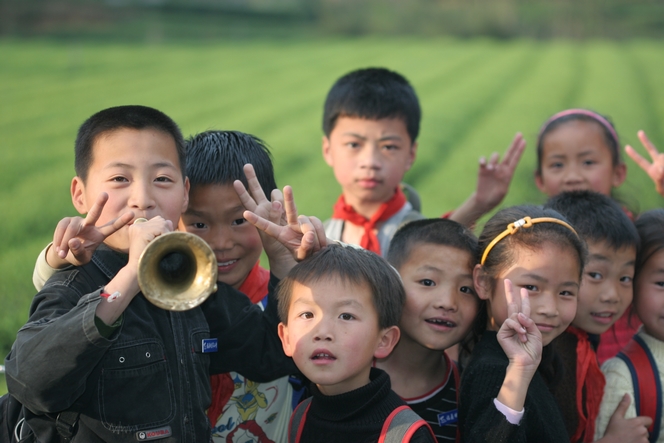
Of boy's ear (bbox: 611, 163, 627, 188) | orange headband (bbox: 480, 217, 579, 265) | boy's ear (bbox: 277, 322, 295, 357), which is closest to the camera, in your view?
boy's ear (bbox: 277, 322, 295, 357)

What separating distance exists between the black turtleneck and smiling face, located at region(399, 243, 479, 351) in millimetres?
546

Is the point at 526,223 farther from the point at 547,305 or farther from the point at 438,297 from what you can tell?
the point at 438,297

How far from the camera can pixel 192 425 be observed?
9.40 feet

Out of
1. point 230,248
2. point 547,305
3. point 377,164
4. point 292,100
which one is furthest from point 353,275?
point 292,100

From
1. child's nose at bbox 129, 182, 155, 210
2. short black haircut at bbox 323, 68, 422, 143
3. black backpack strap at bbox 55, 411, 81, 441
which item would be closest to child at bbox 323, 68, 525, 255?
short black haircut at bbox 323, 68, 422, 143

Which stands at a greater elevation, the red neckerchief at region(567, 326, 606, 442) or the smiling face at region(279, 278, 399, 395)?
the smiling face at region(279, 278, 399, 395)

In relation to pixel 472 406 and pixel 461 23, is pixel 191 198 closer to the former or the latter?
pixel 472 406

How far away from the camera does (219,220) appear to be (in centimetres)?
365

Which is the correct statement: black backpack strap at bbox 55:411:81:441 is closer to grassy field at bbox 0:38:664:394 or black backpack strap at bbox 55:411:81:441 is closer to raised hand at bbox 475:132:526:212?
raised hand at bbox 475:132:526:212

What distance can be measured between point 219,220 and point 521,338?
5.54 ft

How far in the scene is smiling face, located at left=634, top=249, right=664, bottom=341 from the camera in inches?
150

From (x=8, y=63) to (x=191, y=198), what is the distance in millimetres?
16757

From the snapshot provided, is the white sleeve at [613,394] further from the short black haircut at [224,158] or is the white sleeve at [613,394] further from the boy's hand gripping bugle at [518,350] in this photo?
the short black haircut at [224,158]

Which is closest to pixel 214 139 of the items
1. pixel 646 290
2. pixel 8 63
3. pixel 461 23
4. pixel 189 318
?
pixel 189 318
